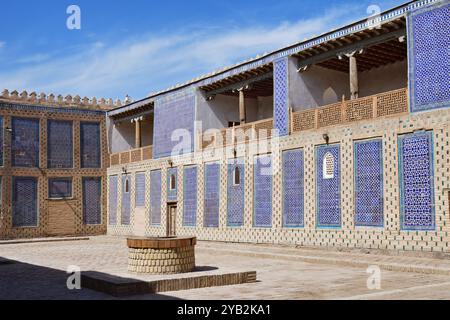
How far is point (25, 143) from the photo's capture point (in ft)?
83.0

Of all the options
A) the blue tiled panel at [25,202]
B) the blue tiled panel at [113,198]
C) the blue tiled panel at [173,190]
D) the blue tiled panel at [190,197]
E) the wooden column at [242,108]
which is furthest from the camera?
the blue tiled panel at [113,198]

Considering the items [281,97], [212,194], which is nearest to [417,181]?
[281,97]

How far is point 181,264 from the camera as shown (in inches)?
370

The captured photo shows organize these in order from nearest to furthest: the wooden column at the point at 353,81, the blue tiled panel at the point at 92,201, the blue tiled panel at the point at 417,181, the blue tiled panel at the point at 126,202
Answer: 1. the blue tiled panel at the point at 417,181
2. the wooden column at the point at 353,81
3. the blue tiled panel at the point at 126,202
4. the blue tiled panel at the point at 92,201

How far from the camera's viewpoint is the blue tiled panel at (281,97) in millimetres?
16450

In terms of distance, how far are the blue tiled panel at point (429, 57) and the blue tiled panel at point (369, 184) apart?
1.49 meters

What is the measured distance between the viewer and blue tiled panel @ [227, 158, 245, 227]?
1811cm

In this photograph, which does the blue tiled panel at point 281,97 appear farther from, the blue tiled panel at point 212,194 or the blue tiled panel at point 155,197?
the blue tiled panel at point 155,197

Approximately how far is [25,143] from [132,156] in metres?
4.86

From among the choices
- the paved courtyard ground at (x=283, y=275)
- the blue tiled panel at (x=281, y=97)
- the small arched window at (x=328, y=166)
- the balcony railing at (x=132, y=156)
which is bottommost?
the paved courtyard ground at (x=283, y=275)

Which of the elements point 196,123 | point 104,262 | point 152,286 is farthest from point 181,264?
point 196,123

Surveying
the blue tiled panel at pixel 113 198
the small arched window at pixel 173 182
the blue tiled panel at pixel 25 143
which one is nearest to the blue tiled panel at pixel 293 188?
the small arched window at pixel 173 182

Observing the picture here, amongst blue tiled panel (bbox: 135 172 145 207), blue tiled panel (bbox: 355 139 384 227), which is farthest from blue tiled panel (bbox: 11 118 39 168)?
blue tiled panel (bbox: 355 139 384 227)

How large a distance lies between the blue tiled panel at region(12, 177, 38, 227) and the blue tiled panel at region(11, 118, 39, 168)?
744 millimetres
